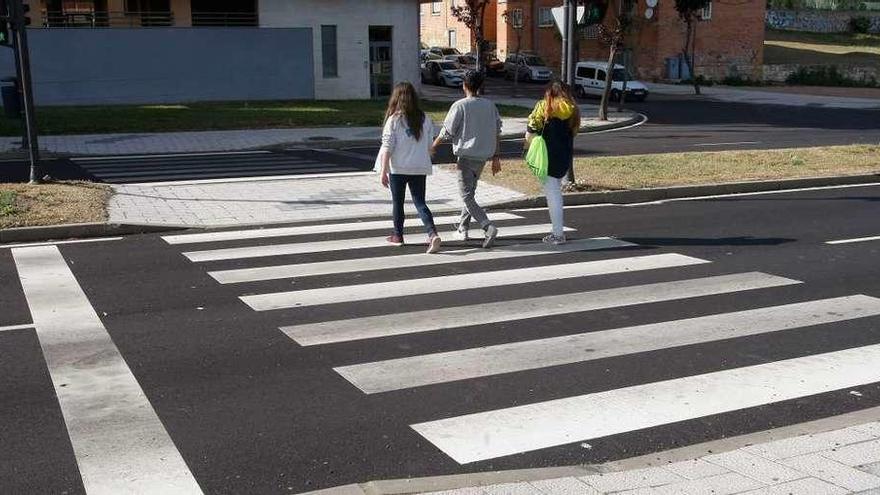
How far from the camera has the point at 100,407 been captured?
5.61m

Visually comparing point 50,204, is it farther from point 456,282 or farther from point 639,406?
point 639,406

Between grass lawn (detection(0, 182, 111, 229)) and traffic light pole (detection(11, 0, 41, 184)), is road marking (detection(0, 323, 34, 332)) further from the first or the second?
traffic light pole (detection(11, 0, 41, 184))

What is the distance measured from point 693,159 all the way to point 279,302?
442 inches

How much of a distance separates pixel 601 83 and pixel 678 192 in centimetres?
2832

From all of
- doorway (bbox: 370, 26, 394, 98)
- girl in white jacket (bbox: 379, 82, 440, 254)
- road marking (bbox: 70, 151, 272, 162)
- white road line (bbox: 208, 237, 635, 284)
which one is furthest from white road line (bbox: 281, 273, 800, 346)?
doorway (bbox: 370, 26, 394, 98)

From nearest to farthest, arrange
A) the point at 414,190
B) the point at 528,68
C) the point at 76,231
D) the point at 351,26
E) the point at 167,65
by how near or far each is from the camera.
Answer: the point at 414,190 < the point at 76,231 < the point at 167,65 < the point at 351,26 < the point at 528,68

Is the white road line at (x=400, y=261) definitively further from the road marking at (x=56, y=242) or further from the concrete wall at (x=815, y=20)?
the concrete wall at (x=815, y=20)

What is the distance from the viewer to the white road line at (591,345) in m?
6.19

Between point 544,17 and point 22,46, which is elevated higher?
point 544,17

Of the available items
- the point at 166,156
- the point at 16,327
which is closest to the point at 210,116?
the point at 166,156

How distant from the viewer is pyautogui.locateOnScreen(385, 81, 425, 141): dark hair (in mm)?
9883

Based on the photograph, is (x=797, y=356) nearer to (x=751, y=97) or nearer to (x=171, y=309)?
(x=171, y=309)

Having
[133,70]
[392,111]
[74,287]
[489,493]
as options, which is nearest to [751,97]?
[133,70]

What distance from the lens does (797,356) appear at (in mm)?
6516
